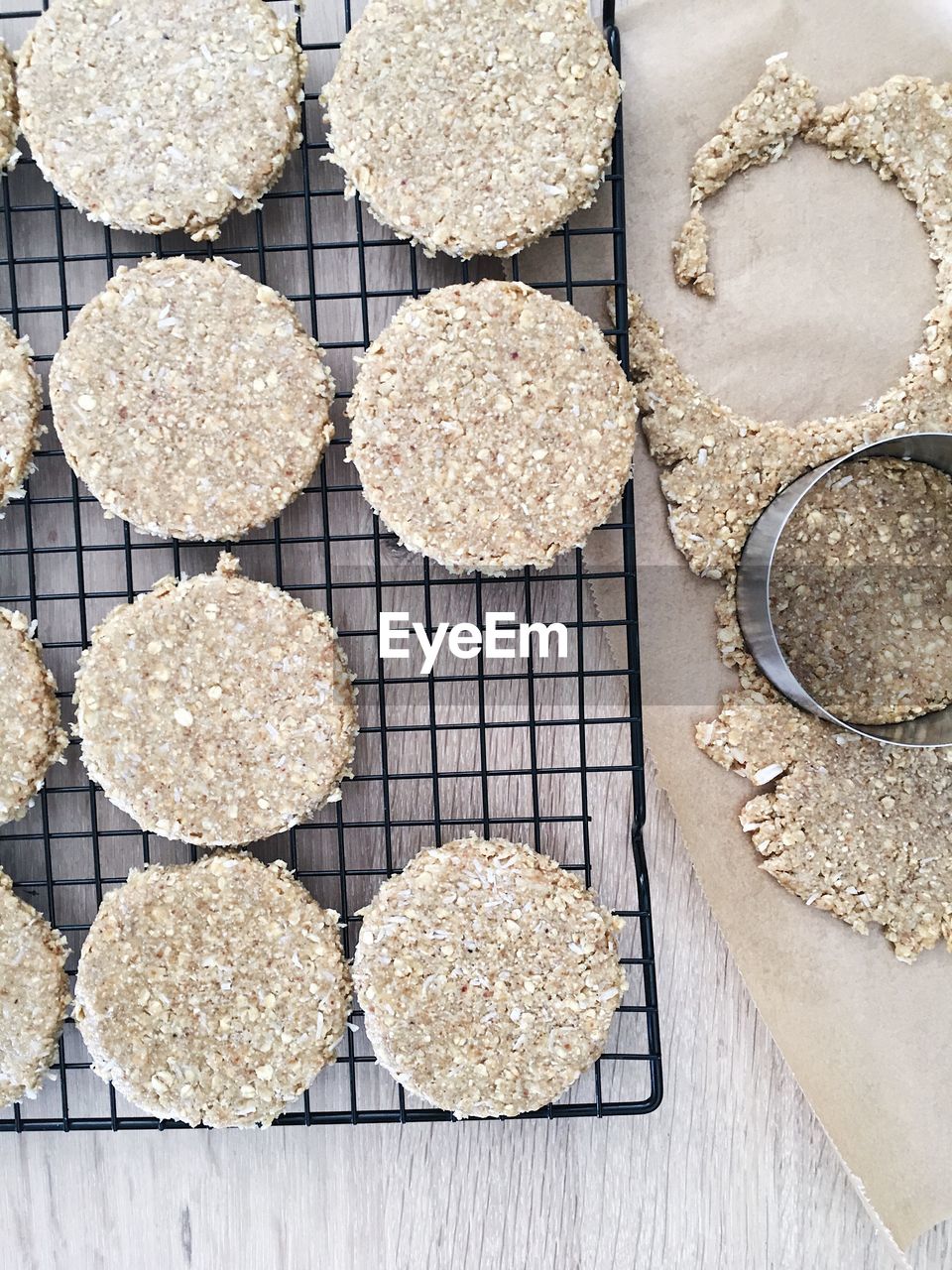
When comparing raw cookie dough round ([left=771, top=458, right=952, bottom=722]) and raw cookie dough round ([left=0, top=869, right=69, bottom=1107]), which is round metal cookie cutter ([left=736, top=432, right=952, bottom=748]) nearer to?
raw cookie dough round ([left=771, top=458, right=952, bottom=722])

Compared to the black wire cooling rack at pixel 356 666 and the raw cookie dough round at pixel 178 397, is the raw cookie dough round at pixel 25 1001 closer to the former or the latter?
the black wire cooling rack at pixel 356 666

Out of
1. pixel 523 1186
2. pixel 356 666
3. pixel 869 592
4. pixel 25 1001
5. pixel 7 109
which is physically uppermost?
pixel 7 109

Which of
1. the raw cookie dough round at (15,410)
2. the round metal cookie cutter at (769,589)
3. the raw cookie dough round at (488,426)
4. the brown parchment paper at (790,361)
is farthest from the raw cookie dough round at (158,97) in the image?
the round metal cookie cutter at (769,589)

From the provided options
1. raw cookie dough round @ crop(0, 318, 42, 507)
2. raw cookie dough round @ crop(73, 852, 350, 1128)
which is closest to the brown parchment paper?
raw cookie dough round @ crop(73, 852, 350, 1128)

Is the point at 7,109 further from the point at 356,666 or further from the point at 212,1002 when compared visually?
the point at 212,1002

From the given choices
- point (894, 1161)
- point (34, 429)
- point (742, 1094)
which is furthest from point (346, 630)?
point (894, 1161)

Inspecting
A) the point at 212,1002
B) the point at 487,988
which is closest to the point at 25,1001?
the point at 212,1002
